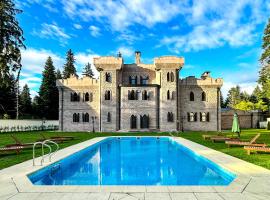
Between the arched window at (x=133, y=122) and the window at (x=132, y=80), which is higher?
the window at (x=132, y=80)

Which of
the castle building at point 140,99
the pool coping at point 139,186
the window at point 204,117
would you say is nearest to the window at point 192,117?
the castle building at point 140,99

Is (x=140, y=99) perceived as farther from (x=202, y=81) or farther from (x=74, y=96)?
(x=74, y=96)

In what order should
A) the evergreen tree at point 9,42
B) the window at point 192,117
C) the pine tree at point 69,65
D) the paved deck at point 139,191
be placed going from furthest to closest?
the pine tree at point 69,65 → the window at point 192,117 → the evergreen tree at point 9,42 → the paved deck at point 139,191

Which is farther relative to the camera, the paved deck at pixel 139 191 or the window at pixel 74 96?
the window at pixel 74 96

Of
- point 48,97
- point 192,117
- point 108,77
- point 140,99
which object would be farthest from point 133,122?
point 48,97

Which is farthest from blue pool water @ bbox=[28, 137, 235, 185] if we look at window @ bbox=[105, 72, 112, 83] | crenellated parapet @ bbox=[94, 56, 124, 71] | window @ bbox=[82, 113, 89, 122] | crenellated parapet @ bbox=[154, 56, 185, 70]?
window @ bbox=[82, 113, 89, 122]

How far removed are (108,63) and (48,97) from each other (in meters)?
20.7

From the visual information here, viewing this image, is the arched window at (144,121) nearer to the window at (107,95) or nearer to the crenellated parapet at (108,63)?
the window at (107,95)

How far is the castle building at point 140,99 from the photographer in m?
32.9

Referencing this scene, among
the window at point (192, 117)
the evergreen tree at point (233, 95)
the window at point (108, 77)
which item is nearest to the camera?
the window at point (108, 77)

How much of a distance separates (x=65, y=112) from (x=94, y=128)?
4.58 meters

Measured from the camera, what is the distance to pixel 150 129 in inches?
1287

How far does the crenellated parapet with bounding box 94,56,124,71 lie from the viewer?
33.2 meters

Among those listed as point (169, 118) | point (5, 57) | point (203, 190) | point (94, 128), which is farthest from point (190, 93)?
point (203, 190)
